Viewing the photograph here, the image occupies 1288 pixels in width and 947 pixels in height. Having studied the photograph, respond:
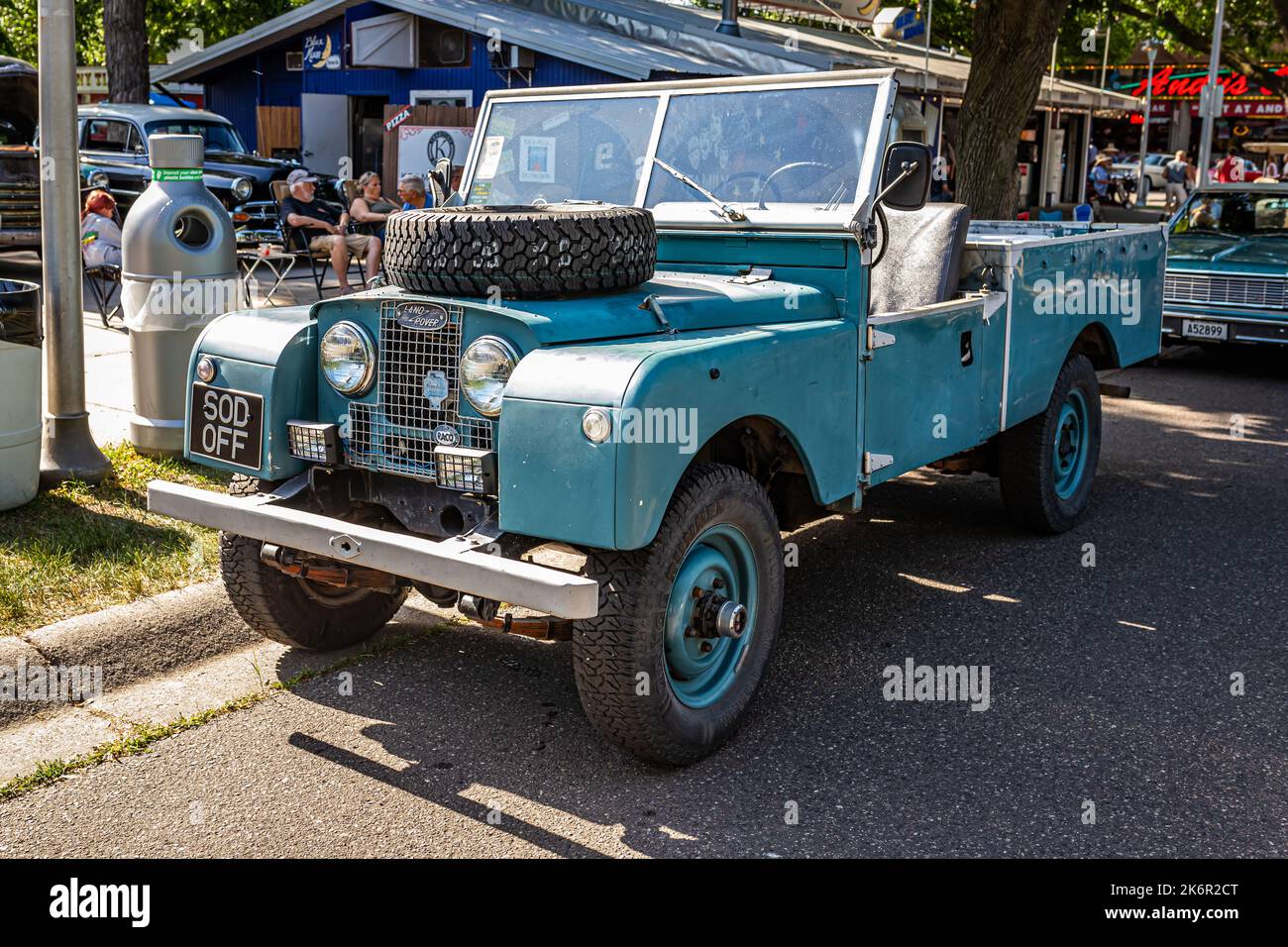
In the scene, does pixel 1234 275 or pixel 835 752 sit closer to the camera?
pixel 835 752

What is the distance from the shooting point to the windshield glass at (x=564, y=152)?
533 cm

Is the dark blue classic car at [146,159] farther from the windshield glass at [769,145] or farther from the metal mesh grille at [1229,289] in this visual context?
the windshield glass at [769,145]

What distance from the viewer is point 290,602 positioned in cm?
467

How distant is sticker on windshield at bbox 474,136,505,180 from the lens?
5699 millimetres

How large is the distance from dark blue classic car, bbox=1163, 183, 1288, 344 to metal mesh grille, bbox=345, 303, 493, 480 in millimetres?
9921

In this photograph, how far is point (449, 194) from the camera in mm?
5871

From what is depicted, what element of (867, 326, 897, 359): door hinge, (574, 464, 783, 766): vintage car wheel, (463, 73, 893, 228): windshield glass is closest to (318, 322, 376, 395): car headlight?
(574, 464, 783, 766): vintage car wheel

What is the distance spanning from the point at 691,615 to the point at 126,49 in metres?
17.2

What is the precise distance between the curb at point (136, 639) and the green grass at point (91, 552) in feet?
0.40

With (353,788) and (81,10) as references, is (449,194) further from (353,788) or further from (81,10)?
(81,10)

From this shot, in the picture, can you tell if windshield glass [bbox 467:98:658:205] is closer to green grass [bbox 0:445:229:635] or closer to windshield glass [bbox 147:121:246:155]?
green grass [bbox 0:445:229:635]

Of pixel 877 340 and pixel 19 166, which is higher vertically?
pixel 19 166

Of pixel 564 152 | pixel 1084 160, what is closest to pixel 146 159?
pixel 564 152

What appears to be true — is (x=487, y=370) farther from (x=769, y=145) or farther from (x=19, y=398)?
(x=19, y=398)
